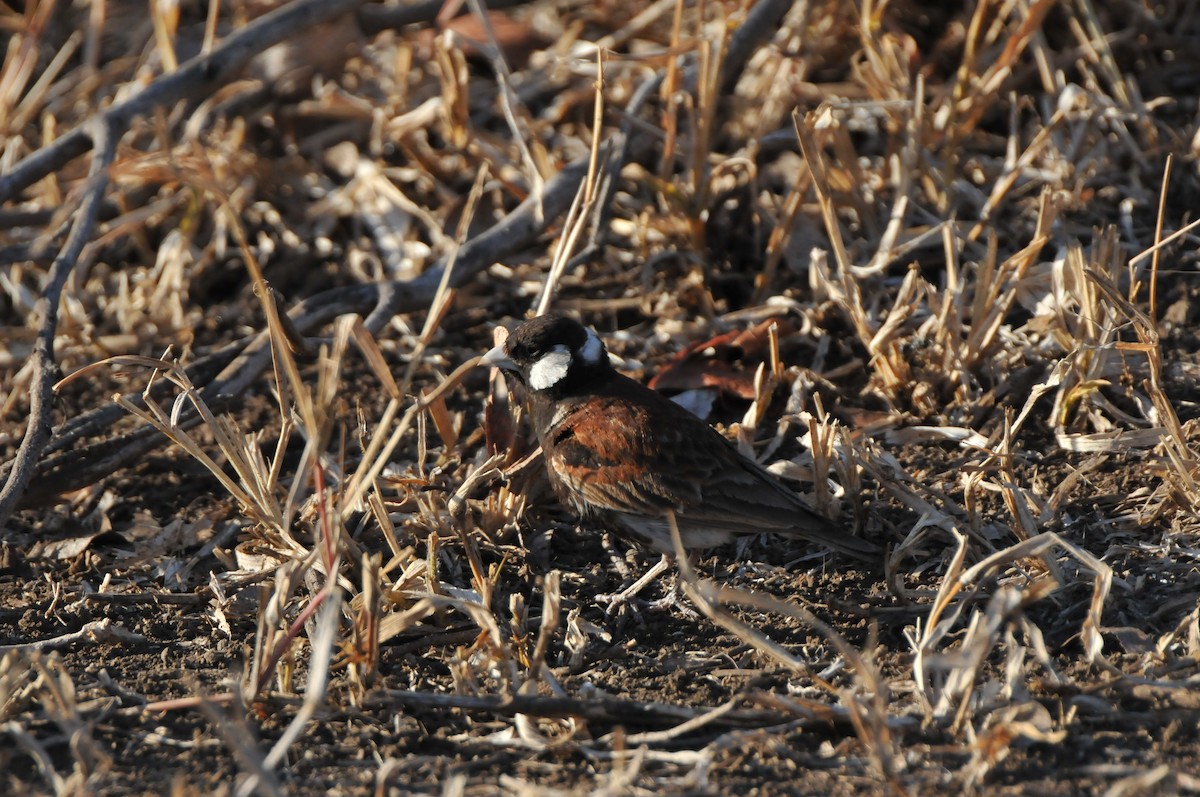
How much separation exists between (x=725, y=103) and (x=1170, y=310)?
2285 millimetres

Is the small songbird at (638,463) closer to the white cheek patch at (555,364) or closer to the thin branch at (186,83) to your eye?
the white cheek patch at (555,364)

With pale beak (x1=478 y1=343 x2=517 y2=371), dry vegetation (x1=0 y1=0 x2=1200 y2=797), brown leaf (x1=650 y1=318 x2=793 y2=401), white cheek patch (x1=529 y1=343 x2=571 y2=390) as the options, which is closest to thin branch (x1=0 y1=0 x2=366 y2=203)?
dry vegetation (x1=0 y1=0 x2=1200 y2=797)

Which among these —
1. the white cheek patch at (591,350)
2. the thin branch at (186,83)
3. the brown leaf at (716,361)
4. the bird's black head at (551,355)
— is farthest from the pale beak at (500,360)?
the thin branch at (186,83)

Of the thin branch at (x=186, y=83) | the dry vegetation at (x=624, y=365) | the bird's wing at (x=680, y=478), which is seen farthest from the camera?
the thin branch at (x=186, y=83)

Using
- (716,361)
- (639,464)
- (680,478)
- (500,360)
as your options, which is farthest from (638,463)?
(716,361)

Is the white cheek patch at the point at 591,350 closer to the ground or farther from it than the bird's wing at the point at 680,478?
farther from it

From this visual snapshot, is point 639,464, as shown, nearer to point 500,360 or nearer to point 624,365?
point 500,360

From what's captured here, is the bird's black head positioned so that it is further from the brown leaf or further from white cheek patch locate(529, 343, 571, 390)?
A: the brown leaf

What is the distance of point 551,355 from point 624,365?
0.70m

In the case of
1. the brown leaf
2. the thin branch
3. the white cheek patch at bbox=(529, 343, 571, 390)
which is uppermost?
the thin branch

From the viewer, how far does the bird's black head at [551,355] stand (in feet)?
15.1

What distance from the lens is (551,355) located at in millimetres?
4625

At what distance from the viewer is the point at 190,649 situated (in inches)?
157

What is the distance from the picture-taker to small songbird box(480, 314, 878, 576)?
13.7 ft
